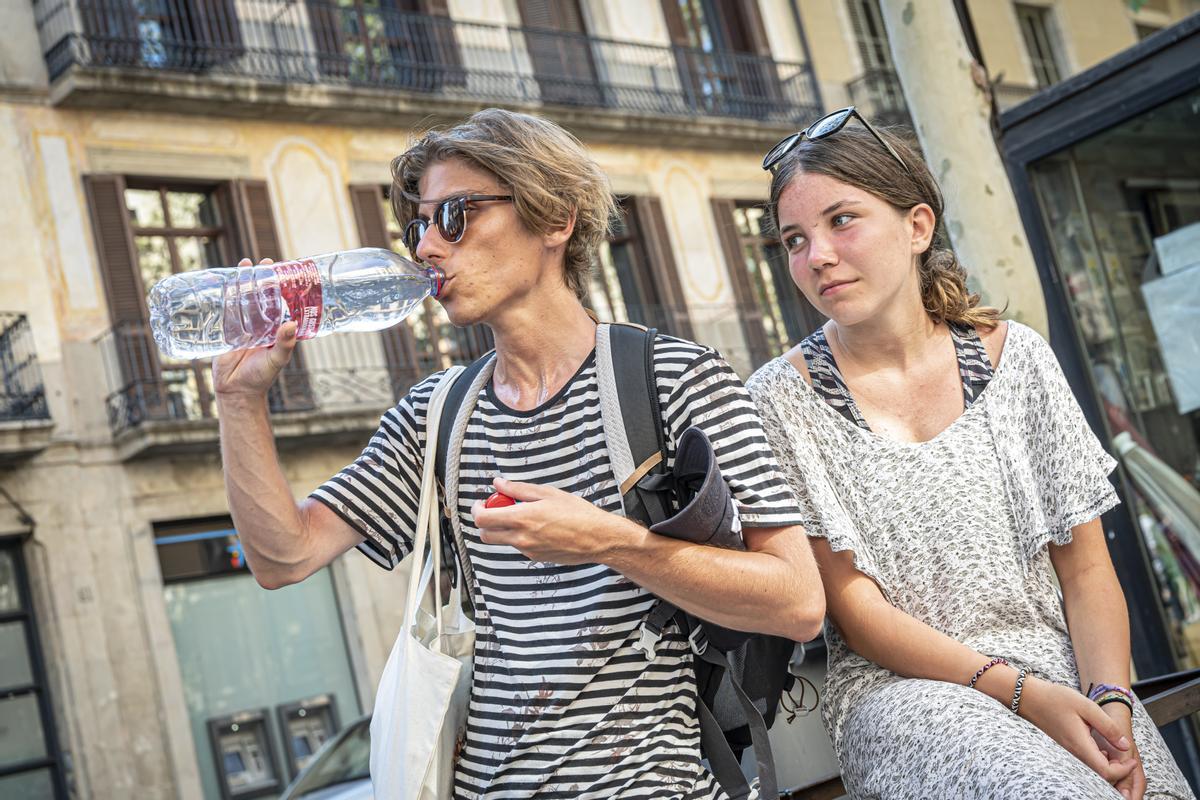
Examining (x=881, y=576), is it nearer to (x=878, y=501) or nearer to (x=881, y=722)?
(x=878, y=501)

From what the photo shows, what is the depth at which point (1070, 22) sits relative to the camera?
28.2 metres

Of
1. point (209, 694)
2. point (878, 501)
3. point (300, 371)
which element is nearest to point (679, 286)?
point (300, 371)

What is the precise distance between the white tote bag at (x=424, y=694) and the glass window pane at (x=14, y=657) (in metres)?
13.8

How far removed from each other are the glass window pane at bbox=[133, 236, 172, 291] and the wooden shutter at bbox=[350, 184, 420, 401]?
236 cm

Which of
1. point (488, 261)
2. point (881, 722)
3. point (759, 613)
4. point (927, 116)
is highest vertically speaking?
point (927, 116)

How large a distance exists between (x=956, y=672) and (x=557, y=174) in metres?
1.20

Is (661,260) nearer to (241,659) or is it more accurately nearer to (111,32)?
(111,32)

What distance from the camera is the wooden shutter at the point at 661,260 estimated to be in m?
21.3

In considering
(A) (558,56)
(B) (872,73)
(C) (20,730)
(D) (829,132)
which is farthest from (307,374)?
(D) (829,132)

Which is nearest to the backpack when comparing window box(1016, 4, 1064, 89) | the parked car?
the parked car

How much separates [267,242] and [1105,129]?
1342 cm

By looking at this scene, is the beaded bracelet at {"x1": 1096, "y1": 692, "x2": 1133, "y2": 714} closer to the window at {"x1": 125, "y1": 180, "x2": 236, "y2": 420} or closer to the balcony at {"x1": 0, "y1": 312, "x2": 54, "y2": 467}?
the balcony at {"x1": 0, "y1": 312, "x2": 54, "y2": 467}

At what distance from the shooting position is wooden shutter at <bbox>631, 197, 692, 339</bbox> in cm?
2127

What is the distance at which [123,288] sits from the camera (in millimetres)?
16453
